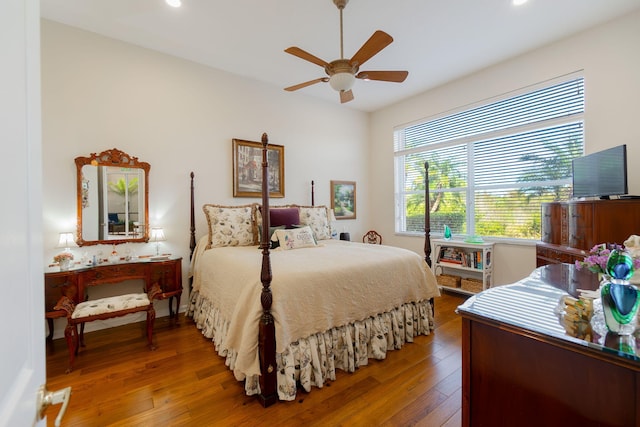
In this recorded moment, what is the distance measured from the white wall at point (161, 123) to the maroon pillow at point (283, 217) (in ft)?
2.00

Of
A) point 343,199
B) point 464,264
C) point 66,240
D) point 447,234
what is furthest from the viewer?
point 343,199

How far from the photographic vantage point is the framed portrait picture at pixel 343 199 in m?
4.73

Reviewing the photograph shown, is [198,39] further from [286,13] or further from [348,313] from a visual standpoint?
[348,313]

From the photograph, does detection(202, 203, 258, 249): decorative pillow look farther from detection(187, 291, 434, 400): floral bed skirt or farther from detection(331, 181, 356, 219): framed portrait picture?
detection(331, 181, 356, 219): framed portrait picture

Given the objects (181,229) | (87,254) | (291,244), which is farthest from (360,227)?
(87,254)

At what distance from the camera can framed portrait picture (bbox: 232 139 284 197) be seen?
3.70m

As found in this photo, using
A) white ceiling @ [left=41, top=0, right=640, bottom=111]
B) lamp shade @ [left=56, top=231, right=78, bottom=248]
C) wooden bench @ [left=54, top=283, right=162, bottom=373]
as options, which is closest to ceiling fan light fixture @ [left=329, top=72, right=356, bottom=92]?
white ceiling @ [left=41, top=0, right=640, bottom=111]

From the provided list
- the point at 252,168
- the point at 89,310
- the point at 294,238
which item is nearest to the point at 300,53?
the point at 294,238

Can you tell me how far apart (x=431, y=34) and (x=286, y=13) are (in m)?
1.52

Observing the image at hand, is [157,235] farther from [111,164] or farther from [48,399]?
[48,399]

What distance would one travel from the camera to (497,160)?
12.0 ft

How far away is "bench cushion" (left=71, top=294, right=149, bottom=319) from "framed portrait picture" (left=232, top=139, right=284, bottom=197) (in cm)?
168

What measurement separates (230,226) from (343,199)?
7.34 feet

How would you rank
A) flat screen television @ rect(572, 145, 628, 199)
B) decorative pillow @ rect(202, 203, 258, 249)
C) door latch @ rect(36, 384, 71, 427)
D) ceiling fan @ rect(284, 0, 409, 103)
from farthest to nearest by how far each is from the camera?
decorative pillow @ rect(202, 203, 258, 249), flat screen television @ rect(572, 145, 628, 199), ceiling fan @ rect(284, 0, 409, 103), door latch @ rect(36, 384, 71, 427)
